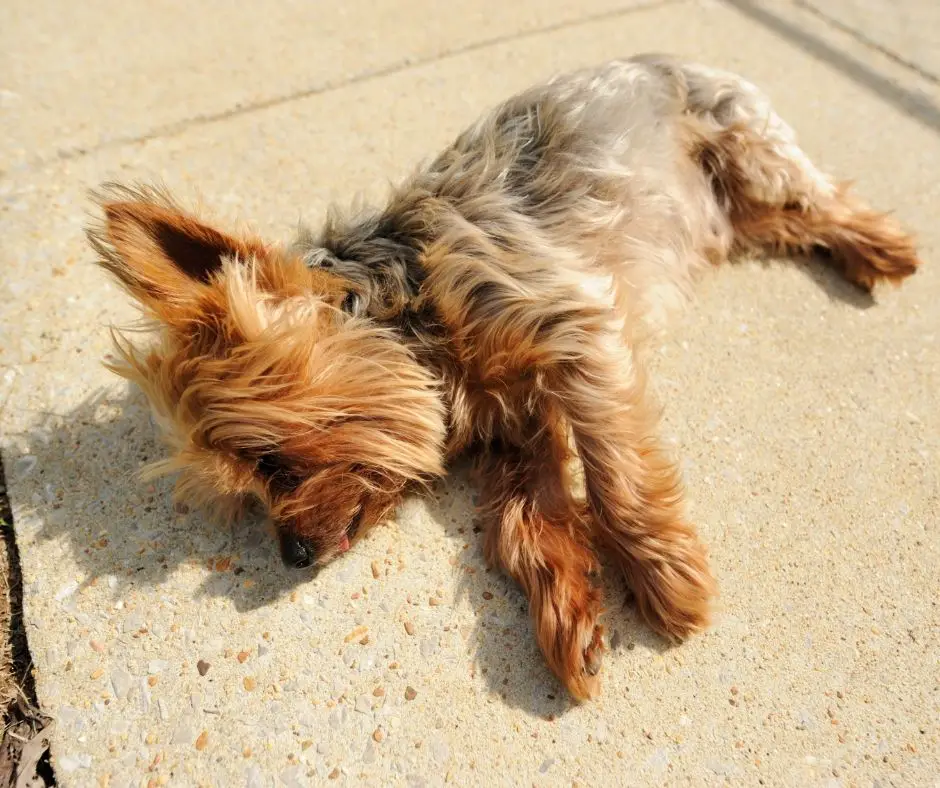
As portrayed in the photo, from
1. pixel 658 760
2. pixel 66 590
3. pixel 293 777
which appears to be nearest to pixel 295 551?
pixel 293 777

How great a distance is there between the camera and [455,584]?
8.21ft

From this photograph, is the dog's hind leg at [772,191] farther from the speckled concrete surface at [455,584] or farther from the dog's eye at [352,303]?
the dog's eye at [352,303]

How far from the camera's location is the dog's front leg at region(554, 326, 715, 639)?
2365 millimetres

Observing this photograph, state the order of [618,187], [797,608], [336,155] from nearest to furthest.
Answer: [797,608] → [618,187] → [336,155]

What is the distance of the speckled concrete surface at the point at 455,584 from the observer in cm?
217

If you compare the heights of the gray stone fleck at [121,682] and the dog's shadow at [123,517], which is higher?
the dog's shadow at [123,517]

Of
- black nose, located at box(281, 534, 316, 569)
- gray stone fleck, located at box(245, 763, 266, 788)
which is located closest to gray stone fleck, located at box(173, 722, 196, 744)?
gray stone fleck, located at box(245, 763, 266, 788)

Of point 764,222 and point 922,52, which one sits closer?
point 764,222

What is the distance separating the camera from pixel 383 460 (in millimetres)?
2467

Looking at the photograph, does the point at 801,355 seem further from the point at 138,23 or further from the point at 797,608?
the point at 138,23

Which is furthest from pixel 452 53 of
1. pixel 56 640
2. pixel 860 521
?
pixel 56 640

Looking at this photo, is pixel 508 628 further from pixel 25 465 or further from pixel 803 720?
pixel 25 465

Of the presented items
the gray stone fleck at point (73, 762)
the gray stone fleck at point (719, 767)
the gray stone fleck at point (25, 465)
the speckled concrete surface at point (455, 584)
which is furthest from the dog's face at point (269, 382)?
the gray stone fleck at point (719, 767)

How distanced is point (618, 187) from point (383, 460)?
1.43 meters
